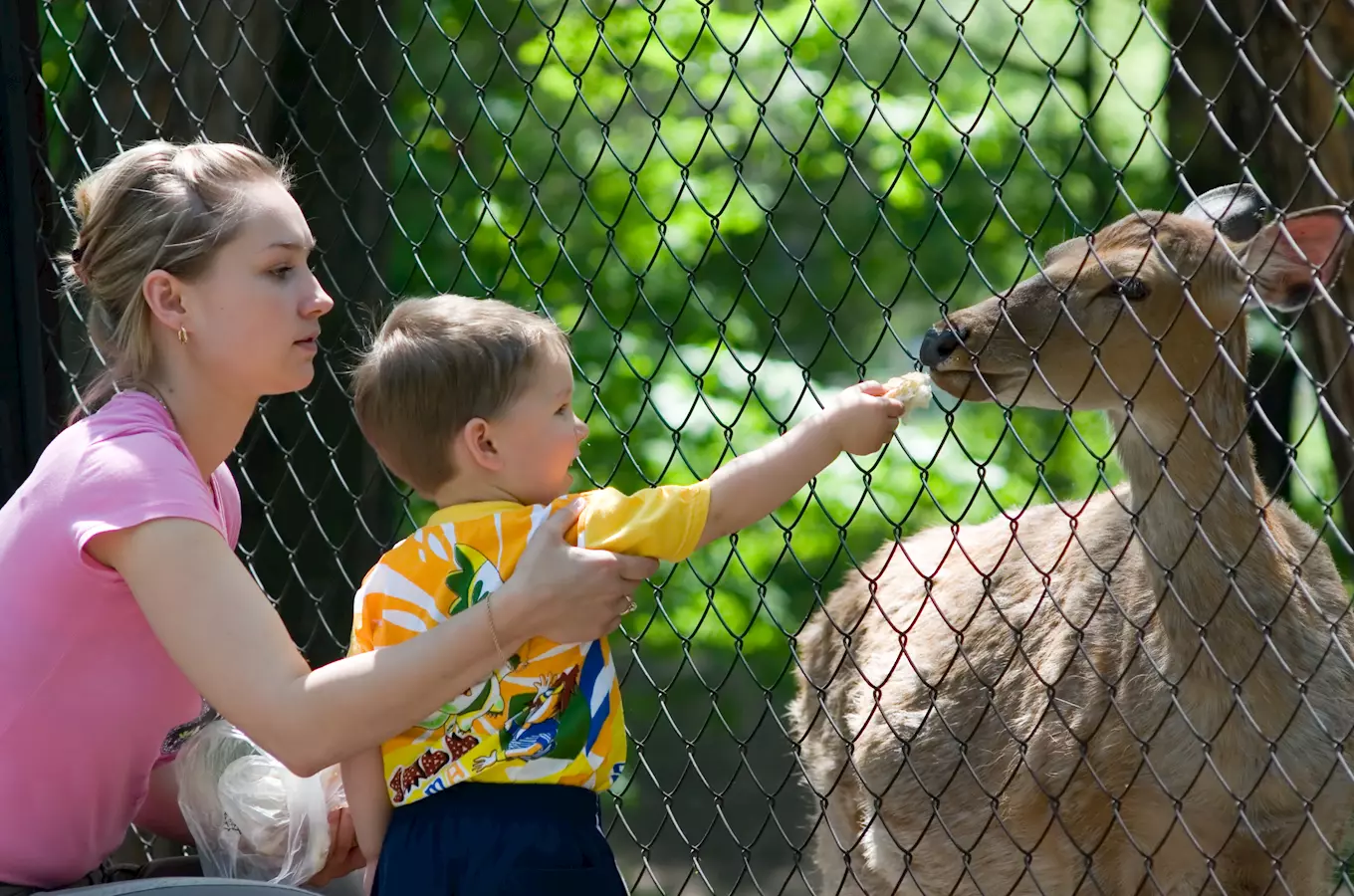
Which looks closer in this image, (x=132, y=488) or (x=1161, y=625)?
(x=132, y=488)

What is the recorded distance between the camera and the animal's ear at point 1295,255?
3.58 m

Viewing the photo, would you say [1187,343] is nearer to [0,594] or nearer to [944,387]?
[944,387]

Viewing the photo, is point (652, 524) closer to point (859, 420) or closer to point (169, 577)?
point (859, 420)

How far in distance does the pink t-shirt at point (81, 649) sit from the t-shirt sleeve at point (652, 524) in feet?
2.13

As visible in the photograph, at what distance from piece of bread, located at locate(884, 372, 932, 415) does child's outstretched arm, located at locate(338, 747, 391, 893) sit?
110 cm

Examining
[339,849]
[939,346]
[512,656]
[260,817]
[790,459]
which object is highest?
[790,459]

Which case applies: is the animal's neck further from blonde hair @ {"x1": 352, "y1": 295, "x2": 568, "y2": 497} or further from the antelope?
blonde hair @ {"x1": 352, "y1": 295, "x2": 568, "y2": 497}

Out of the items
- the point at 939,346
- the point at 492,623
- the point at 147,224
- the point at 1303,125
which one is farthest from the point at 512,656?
the point at 1303,125

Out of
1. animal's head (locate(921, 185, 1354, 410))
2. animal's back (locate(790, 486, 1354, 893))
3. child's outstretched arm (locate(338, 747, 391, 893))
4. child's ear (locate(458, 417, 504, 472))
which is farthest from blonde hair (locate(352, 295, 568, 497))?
animal's head (locate(921, 185, 1354, 410))

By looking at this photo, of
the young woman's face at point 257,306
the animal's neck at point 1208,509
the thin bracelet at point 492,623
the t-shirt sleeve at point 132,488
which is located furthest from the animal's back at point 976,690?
the t-shirt sleeve at point 132,488

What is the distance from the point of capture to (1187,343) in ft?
13.5

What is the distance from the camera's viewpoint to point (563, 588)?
2.52 metres

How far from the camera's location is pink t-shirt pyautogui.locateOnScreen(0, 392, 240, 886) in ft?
8.68

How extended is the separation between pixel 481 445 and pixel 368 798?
0.65 m
